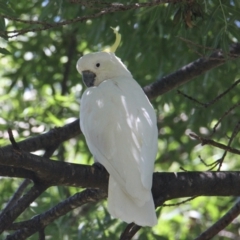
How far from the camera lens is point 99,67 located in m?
4.16

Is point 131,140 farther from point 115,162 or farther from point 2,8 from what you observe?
point 2,8

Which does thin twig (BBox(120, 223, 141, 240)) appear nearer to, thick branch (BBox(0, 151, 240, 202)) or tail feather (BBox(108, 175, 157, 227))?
tail feather (BBox(108, 175, 157, 227))

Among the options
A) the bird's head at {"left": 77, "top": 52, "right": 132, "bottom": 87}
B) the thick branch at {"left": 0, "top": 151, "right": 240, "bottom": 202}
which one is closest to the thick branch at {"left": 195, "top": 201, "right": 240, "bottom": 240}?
the thick branch at {"left": 0, "top": 151, "right": 240, "bottom": 202}

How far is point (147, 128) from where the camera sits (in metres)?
3.21

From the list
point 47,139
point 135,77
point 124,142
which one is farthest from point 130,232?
point 135,77

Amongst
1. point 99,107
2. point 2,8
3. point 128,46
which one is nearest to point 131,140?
point 99,107

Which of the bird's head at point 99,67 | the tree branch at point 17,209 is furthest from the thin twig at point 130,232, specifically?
the bird's head at point 99,67

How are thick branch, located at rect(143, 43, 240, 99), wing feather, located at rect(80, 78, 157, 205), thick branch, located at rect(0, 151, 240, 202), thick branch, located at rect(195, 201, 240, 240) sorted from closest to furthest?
thick branch, located at rect(0, 151, 240, 202) → wing feather, located at rect(80, 78, 157, 205) → thick branch, located at rect(195, 201, 240, 240) → thick branch, located at rect(143, 43, 240, 99)

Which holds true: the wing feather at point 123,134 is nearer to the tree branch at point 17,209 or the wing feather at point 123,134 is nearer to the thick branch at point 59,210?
the thick branch at point 59,210

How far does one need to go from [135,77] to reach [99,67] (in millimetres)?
1046

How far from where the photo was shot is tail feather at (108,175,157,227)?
280 centimetres

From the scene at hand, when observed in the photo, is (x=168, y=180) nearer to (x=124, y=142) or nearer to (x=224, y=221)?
(x=124, y=142)

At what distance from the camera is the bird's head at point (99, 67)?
413cm

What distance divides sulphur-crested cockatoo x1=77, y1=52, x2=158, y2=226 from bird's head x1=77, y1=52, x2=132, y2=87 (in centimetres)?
36
